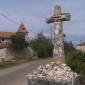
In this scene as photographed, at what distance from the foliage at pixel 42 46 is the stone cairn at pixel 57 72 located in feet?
162

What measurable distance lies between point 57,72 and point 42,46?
51198mm

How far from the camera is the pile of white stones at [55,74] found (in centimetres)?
979

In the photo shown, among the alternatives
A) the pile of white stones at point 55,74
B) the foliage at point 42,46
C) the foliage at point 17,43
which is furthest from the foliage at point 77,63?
the foliage at point 42,46

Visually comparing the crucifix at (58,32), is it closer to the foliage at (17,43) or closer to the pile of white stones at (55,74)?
the pile of white stones at (55,74)

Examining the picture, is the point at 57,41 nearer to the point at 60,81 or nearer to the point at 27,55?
the point at 60,81

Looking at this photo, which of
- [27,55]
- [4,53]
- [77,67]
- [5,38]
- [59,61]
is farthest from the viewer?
[5,38]

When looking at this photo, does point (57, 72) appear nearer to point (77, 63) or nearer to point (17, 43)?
point (77, 63)

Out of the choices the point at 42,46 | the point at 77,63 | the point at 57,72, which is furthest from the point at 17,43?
the point at 57,72

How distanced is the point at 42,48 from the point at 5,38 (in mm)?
9420

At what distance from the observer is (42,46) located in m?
61.3

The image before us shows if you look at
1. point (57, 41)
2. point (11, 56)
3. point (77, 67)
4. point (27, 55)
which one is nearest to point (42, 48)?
point (27, 55)

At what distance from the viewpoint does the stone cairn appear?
9.81 metres

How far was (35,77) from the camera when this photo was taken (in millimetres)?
10102

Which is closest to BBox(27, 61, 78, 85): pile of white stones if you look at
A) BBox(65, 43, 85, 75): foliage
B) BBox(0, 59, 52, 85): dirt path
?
BBox(65, 43, 85, 75): foliage
